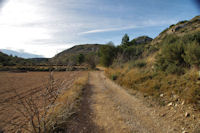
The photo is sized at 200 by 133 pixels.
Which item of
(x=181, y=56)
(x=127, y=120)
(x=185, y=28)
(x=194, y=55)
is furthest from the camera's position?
(x=185, y=28)

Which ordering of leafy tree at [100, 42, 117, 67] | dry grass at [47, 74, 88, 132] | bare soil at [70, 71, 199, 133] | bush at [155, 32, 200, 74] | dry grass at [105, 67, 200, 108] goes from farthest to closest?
leafy tree at [100, 42, 117, 67] < bush at [155, 32, 200, 74] < dry grass at [105, 67, 200, 108] < bare soil at [70, 71, 199, 133] < dry grass at [47, 74, 88, 132]

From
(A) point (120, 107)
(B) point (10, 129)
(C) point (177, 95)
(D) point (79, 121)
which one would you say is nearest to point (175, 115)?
(C) point (177, 95)

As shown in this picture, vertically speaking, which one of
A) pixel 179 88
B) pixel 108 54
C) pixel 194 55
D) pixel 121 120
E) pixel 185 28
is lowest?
pixel 121 120

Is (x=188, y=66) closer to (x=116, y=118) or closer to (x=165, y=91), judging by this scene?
(x=165, y=91)

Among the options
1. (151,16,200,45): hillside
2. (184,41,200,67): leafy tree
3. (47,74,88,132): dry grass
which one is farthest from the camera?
(151,16,200,45): hillside

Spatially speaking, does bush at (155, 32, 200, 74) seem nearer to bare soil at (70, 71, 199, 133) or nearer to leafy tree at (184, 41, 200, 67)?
leafy tree at (184, 41, 200, 67)

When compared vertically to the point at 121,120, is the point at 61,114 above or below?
above

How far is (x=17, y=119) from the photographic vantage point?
3.44 metres

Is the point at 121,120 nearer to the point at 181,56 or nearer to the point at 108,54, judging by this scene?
the point at 181,56

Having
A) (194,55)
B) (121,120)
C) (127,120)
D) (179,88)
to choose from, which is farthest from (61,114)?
(194,55)

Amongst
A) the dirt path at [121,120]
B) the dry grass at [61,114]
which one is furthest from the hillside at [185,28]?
the dry grass at [61,114]

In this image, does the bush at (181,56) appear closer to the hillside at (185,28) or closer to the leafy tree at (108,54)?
the hillside at (185,28)

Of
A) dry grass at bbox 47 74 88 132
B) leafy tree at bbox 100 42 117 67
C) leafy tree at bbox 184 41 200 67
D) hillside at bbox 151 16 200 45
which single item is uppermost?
hillside at bbox 151 16 200 45

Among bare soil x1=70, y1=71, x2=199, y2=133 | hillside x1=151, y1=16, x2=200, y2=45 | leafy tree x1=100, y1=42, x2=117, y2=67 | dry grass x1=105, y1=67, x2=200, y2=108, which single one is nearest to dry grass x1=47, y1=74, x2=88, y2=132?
bare soil x1=70, y1=71, x2=199, y2=133
